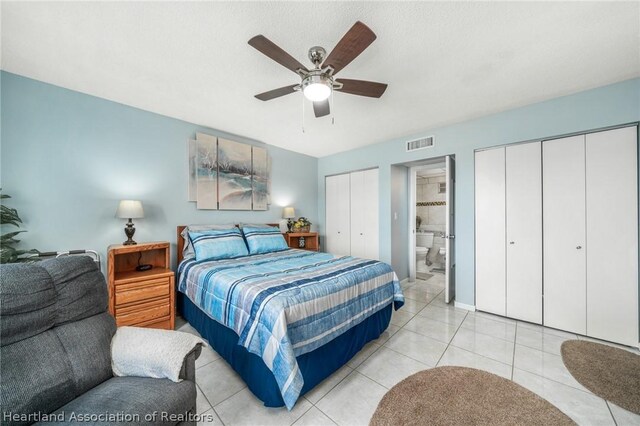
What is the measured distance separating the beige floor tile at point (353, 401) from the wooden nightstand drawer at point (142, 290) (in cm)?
194

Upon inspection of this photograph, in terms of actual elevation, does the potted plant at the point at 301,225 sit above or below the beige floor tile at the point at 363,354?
above

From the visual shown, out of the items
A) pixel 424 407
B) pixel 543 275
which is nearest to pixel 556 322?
pixel 543 275

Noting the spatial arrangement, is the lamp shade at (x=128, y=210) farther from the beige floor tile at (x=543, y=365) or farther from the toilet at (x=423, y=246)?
the toilet at (x=423, y=246)

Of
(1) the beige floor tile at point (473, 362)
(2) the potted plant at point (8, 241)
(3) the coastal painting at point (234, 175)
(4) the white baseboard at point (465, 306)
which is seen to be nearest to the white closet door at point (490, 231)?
(4) the white baseboard at point (465, 306)

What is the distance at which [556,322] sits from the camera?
265 centimetres

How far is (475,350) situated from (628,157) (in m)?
2.40

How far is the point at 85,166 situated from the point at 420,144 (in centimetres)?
429

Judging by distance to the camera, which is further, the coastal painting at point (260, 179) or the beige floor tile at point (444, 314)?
the coastal painting at point (260, 179)

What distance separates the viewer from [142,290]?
7.84 ft

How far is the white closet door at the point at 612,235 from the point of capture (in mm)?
2291

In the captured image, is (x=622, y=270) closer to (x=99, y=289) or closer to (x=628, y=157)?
(x=628, y=157)

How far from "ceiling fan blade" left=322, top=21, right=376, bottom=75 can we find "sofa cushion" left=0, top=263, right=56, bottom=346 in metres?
2.02

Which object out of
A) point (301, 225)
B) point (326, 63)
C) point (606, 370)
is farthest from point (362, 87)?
point (606, 370)

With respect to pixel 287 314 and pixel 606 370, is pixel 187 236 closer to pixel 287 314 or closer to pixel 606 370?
pixel 287 314
